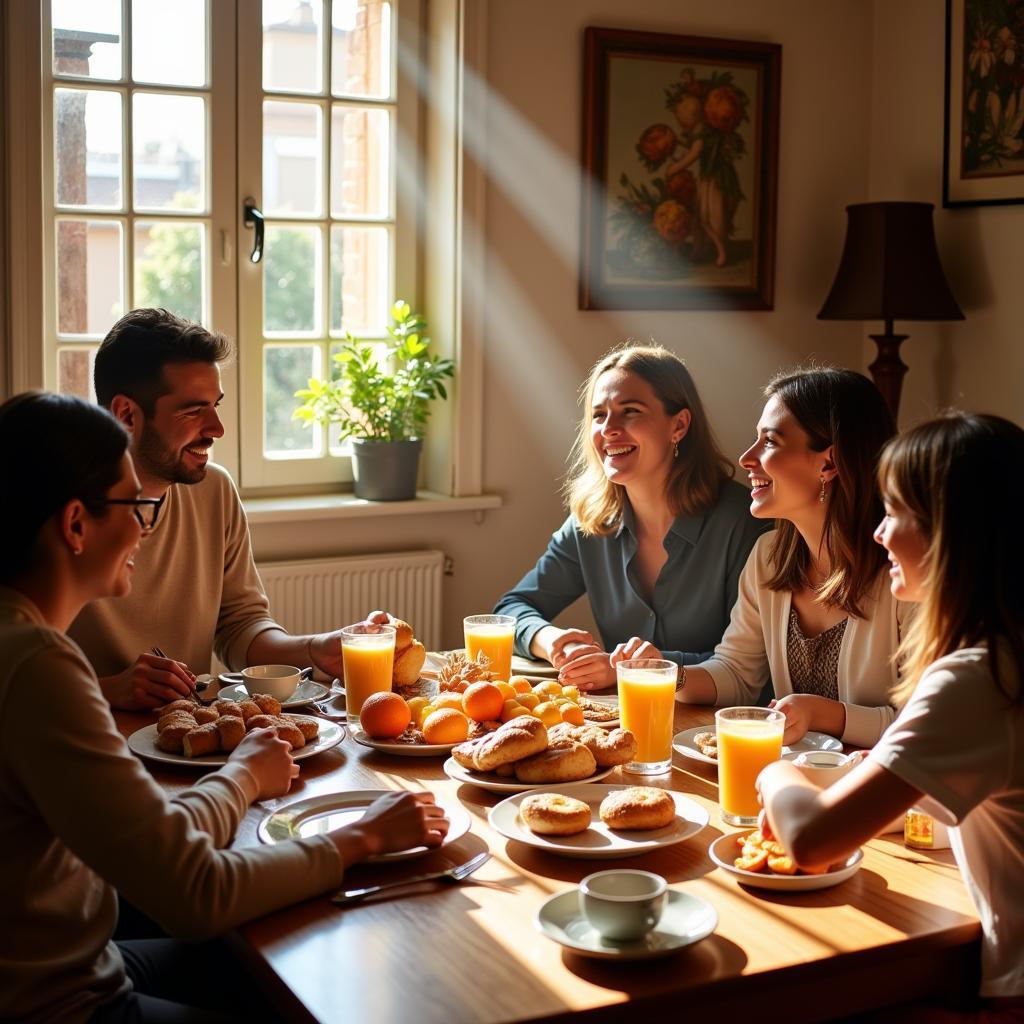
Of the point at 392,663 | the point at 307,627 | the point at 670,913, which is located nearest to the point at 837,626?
the point at 392,663

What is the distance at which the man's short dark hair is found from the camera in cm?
228

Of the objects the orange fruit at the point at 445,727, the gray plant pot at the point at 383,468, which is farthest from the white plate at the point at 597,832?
the gray plant pot at the point at 383,468

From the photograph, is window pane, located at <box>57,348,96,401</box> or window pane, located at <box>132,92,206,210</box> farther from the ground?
window pane, located at <box>132,92,206,210</box>

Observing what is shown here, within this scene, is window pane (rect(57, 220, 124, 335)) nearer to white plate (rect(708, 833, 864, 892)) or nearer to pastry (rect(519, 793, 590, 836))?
pastry (rect(519, 793, 590, 836))

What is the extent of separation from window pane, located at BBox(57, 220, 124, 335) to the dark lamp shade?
2072 mm

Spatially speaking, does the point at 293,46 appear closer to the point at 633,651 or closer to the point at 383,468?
the point at 383,468

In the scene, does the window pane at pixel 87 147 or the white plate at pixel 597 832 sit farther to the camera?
the window pane at pixel 87 147

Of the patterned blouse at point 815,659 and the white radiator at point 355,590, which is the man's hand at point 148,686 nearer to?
the patterned blouse at point 815,659

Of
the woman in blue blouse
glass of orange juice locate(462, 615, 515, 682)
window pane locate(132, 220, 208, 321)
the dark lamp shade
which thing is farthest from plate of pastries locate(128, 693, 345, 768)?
the dark lamp shade

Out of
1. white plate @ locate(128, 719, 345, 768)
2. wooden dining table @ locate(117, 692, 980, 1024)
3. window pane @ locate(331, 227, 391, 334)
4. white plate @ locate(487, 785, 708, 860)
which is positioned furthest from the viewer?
window pane @ locate(331, 227, 391, 334)

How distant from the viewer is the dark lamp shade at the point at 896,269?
3.82m

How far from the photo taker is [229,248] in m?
3.52

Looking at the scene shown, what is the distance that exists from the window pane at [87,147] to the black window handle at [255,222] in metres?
0.33

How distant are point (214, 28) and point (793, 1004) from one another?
2952mm
